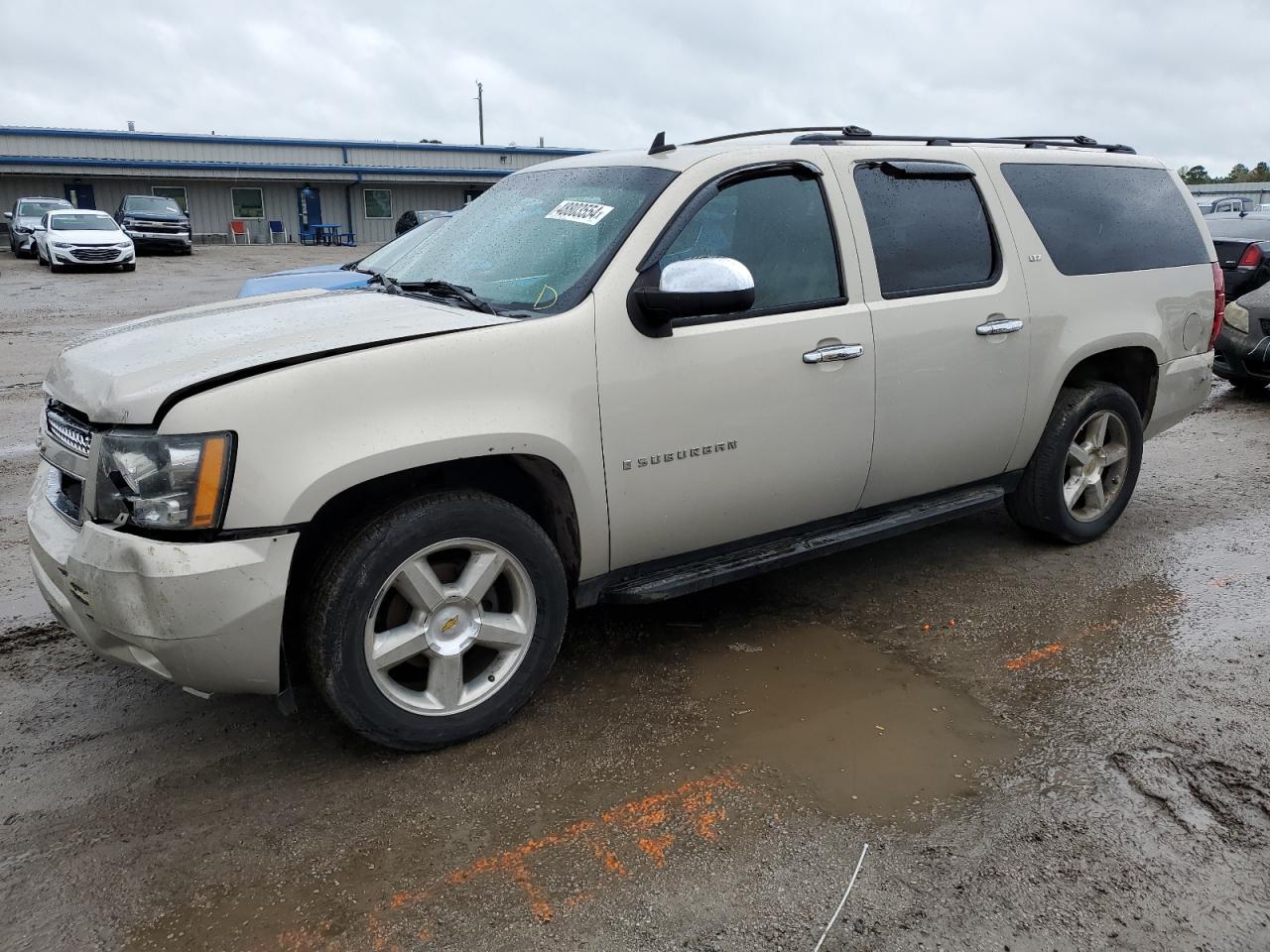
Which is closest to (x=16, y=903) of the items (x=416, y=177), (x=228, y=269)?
(x=228, y=269)

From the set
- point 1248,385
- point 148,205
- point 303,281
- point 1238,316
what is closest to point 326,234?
point 148,205

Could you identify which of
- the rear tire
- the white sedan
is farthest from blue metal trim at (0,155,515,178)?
the rear tire

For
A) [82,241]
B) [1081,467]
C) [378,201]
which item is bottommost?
[1081,467]

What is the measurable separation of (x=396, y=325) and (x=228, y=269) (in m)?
24.8

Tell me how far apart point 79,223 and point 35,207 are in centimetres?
626

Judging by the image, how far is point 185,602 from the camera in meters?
2.62

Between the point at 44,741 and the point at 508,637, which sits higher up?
the point at 508,637

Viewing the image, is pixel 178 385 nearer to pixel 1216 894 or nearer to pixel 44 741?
pixel 44 741

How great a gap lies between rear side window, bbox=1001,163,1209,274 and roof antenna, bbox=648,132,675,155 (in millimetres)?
1656

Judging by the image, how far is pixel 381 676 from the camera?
116 inches

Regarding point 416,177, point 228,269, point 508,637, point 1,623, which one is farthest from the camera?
point 416,177

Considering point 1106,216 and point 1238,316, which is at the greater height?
point 1106,216

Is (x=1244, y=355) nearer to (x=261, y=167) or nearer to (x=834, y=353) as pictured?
(x=834, y=353)

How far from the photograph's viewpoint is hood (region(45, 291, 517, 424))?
2.70m
